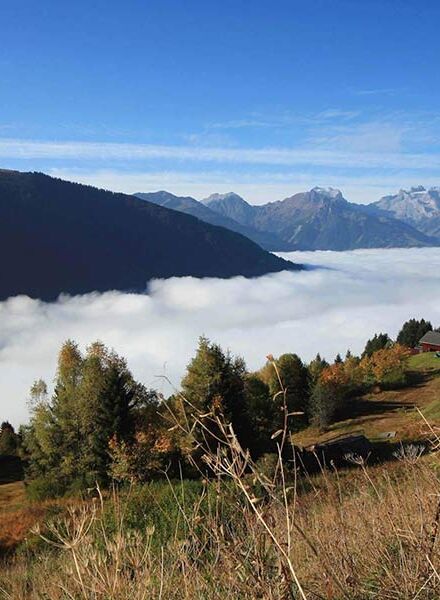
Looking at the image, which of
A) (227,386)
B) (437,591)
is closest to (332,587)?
(437,591)

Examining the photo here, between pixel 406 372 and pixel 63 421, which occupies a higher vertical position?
pixel 63 421

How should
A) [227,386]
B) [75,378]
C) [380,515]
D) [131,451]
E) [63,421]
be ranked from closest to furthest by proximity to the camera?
1. [380,515]
2. [131,451]
3. [227,386]
4. [63,421]
5. [75,378]

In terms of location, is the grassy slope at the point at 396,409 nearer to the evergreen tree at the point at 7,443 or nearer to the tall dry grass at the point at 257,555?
the evergreen tree at the point at 7,443

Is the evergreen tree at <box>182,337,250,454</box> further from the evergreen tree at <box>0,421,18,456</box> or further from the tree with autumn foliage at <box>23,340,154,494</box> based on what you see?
the evergreen tree at <box>0,421,18,456</box>

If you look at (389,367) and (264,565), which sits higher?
(264,565)

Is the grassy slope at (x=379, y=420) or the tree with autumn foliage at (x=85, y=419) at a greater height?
the tree with autumn foliage at (x=85, y=419)

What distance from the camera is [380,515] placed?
3.66 m

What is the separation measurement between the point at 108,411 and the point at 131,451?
4860 mm

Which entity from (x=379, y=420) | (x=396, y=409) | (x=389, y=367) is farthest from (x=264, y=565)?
(x=389, y=367)

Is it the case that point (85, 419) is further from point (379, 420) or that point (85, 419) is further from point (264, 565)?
point (264, 565)

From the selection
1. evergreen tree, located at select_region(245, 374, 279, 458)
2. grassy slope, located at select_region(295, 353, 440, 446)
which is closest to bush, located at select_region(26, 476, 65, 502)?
evergreen tree, located at select_region(245, 374, 279, 458)

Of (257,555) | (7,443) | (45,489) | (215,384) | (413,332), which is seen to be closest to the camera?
(257,555)

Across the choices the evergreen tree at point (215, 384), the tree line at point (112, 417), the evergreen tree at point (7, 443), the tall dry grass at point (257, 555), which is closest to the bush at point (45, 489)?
the tree line at point (112, 417)

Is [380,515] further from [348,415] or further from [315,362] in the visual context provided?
[315,362]
